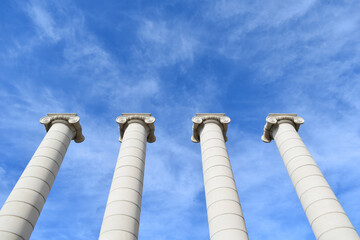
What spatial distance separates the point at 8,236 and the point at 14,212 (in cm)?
362

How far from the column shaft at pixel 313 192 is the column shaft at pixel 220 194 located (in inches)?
365

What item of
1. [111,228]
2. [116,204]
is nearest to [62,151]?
[116,204]

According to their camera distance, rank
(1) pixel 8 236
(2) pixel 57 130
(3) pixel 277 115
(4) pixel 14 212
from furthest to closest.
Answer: (3) pixel 277 115 → (2) pixel 57 130 → (4) pixel 14 212 → (1) pixel 8 236

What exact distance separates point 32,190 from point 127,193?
12.7 m

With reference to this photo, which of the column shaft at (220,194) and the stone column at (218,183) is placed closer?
the column shaft at (220,194)

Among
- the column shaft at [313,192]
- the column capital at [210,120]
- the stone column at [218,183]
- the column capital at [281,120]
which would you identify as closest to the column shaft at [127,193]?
the stone column at [218,183]

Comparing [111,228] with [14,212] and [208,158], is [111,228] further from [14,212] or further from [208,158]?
[208,158]

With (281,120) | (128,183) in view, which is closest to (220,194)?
(128,183)

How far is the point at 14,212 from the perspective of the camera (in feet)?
133

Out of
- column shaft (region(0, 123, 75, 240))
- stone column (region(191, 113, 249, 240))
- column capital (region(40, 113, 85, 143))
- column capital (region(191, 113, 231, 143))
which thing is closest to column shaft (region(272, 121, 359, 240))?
stone column (region(191, 113, 249, 240))

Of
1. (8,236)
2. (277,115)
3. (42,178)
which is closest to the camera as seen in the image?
(8,236)

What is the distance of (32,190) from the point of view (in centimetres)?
4431

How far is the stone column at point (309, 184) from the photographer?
3909 cm

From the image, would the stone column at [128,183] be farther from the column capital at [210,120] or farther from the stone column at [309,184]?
the stone column at [309,184]
